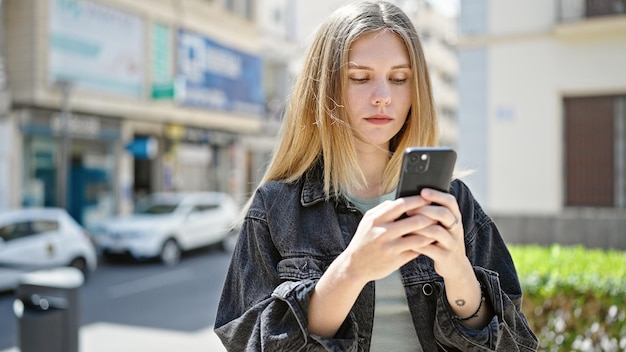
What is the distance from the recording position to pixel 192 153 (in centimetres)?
2217

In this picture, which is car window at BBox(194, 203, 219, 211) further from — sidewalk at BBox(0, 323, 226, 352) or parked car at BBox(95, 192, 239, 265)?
sidewalk at BBox(0, 323, 226, 352)

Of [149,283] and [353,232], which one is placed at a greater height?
[353,232]

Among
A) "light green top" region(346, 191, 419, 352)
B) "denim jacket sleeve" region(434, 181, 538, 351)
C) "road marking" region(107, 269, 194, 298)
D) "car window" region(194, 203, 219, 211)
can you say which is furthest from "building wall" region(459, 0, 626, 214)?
"car window" region(194, 203, 219, 211)

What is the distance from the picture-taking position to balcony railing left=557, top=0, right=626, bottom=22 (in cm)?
913

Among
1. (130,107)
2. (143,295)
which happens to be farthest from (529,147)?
(130,107)

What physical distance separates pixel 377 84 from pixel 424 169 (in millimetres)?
327

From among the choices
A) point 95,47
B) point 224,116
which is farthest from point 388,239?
point 224,116

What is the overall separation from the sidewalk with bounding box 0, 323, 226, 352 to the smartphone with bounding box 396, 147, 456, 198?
6.15 meters

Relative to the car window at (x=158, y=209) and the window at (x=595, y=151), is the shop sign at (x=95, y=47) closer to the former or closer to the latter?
the car window at (x=158, y=209)

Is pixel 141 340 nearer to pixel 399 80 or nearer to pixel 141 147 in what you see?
pixel 399 80

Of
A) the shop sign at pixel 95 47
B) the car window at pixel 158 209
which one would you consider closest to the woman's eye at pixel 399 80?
the car window at pixel 158 209

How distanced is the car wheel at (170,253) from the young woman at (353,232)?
13.2m

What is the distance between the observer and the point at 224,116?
22.6 m

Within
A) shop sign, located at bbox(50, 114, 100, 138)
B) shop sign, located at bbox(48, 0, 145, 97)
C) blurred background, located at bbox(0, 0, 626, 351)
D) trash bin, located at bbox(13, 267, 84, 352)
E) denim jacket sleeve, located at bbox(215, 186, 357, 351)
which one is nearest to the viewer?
denim jacket sleeve, located at bbox(215, 186, 357, 351)
